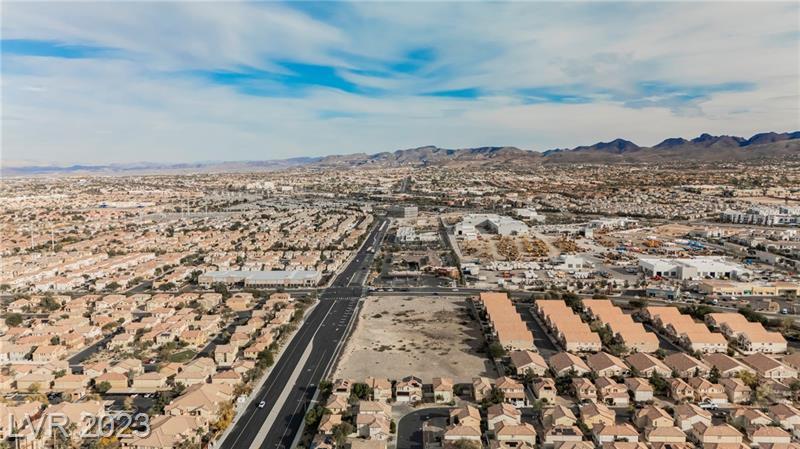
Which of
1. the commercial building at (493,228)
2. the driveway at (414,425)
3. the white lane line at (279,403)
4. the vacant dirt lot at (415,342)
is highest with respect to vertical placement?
the commercial building at (493,228)

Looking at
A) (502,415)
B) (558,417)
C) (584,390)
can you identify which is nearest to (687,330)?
(584,390)

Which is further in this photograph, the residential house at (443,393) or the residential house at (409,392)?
the residential house at (409,392)

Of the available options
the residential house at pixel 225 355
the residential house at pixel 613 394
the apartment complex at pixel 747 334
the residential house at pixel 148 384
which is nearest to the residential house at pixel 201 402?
the residential house at pixel 148 384

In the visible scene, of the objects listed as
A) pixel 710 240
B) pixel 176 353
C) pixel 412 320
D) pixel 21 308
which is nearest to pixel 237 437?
pixel 176 353

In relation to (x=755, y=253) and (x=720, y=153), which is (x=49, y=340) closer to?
(x=755, y=253)

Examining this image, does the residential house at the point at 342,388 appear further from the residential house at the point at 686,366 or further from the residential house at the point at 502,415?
the residential house at the point at 686,366

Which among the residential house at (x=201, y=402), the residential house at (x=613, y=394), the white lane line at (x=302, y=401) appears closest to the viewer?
the white lane line at (x=302, y=401)

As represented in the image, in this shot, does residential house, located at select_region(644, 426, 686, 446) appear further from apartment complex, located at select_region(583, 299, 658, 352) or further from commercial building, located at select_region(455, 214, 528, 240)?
commercial building, located at select_region(455, 214, 528, 240)
